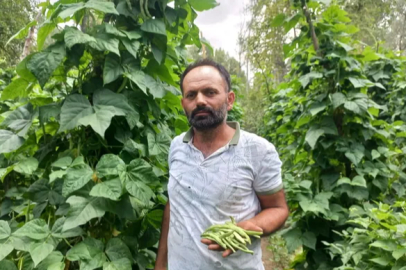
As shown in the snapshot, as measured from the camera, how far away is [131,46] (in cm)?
153

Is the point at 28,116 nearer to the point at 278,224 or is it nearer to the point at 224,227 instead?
the point at 224,227

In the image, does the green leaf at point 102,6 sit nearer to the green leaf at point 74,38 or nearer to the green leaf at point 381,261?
the green leaf at point 74,38

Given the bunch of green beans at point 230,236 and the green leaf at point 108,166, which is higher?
the green leaf at point 108,166

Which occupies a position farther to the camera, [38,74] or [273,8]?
[273,8]

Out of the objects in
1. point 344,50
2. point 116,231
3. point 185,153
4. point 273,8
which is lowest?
point 116,231

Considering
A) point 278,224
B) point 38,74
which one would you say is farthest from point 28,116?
point 278,224

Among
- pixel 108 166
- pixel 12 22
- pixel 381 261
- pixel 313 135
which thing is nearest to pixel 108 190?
pixel 108 166

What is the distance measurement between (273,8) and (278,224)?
5.76m

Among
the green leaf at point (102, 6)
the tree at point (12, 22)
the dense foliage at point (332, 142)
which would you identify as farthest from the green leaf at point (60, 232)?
the tree at point (12, 22)

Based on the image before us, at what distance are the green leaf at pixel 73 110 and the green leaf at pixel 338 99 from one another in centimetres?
182

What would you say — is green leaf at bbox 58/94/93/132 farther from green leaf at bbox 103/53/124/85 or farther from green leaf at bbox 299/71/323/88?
green leaf at bbox 299/71/323/88

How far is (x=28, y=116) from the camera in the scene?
4.98ft

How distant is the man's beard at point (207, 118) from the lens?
1388 mm

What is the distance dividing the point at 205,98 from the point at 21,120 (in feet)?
2.81
